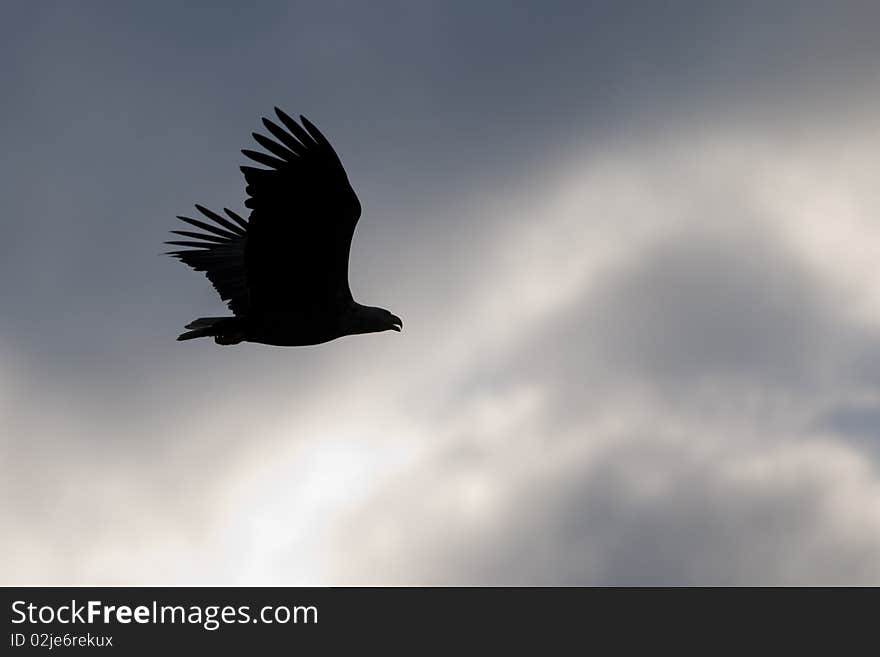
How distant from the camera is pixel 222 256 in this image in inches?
912

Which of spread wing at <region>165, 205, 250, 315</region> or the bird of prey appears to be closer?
the bird of prey

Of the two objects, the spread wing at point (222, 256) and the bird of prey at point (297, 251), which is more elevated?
the spread wing at point (222, 256)

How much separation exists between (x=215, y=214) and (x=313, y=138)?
773cm

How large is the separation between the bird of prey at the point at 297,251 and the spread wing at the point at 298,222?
0.01 metres

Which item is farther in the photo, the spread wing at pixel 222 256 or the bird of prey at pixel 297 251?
the spread wing at pixel 222 256

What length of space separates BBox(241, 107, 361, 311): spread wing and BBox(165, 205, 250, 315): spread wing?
3.70 m

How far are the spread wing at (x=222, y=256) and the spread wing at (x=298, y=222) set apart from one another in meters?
3.70

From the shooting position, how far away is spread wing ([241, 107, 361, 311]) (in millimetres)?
16625

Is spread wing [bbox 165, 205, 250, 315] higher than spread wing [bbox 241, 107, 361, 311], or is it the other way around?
spread wing [bbox 165, 205, 250, 315]

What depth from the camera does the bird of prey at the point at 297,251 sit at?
54.7ft

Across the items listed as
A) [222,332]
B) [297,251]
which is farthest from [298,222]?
[222,332]

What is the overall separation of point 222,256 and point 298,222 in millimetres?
6130

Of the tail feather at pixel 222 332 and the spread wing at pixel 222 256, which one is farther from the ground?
the spread wing at pixel 222 256
